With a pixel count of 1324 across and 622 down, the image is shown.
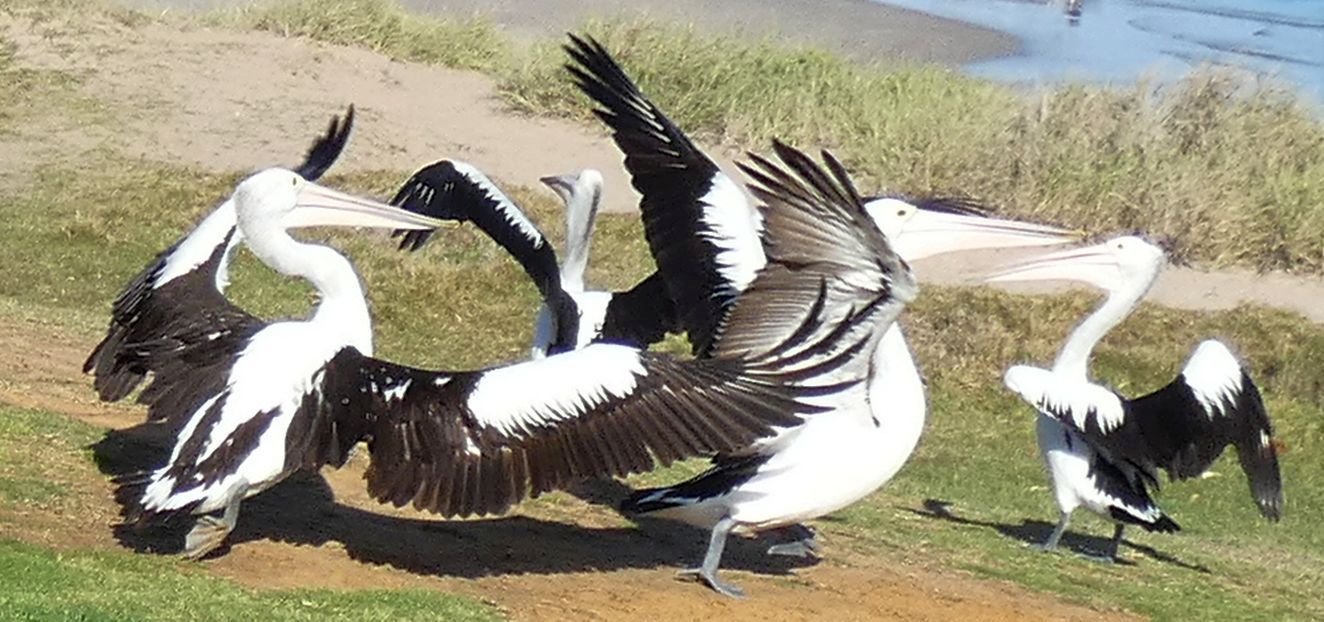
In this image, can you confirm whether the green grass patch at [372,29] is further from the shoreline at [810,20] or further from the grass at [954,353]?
the shoreline at [810,20]

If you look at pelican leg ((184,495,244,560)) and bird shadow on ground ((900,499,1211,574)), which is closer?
pelican leg ((184,495,244,560))

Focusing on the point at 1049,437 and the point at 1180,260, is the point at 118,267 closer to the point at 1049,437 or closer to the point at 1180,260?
the point at 1049,437

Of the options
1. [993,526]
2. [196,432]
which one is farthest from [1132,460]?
[196,432]

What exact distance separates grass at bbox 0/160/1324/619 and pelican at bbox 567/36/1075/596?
1007 mm

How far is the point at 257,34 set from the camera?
20.2m

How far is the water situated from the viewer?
27.8m

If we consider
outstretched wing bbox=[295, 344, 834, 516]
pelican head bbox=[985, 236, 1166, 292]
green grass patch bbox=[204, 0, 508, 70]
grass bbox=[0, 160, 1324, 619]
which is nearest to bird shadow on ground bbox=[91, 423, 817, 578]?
grass bbox=[0, 160, 1324, 619]

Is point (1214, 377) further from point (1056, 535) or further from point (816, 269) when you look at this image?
point (816, 269)

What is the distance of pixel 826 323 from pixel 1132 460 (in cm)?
249

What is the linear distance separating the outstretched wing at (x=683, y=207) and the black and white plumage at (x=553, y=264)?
98 cm

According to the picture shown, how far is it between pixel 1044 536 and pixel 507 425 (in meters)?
4.02

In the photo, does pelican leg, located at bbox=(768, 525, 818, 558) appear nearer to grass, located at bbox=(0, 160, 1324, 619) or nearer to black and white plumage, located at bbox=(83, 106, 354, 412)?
grass, located at bbox=(0, 160, 1324, 619)

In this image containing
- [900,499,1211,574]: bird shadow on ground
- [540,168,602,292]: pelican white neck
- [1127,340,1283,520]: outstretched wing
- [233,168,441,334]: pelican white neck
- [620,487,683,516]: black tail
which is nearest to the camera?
[233,168,441,334]: pelican white neck

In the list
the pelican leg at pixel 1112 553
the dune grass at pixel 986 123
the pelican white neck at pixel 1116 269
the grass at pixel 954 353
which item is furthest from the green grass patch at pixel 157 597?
the dune grass at pixel 986 123
